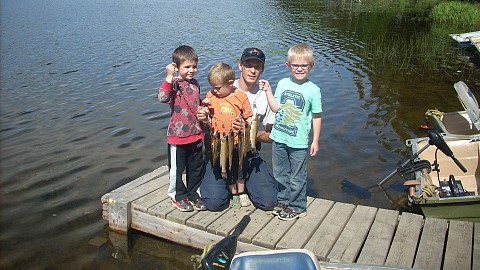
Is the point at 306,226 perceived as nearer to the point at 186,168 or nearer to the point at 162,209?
the point at 186,168

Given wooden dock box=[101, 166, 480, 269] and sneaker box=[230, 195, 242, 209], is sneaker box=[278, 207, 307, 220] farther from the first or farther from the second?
sneaker box=[230, 195, 242, 209]

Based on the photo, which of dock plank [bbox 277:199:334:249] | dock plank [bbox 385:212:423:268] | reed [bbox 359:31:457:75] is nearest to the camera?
dock plank [bbox 385:212:423:268]

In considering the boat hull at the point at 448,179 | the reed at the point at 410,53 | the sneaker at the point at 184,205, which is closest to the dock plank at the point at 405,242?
the boat hull at the point at 448,179

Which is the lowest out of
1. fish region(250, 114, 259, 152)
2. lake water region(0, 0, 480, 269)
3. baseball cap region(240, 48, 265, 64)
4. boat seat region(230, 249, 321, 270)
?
lake water region(0, 0, 480, 269)

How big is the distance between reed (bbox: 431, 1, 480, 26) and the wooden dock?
26653 millimetres

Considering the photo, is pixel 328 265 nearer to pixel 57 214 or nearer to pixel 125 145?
pixel 57 214

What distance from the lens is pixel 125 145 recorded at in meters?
9.55

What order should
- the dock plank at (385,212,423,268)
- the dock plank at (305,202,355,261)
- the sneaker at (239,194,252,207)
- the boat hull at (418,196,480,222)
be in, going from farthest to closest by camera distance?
the boat hull at (418,196,480,222), the sneaker at (239,194,252,207), the dock plank at (305,202,355,261), the dock plank at (385,212,423,268)

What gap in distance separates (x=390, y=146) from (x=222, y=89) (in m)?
6.04

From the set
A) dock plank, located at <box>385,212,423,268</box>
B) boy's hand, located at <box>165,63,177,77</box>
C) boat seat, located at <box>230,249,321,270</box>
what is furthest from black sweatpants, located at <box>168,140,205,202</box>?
dock plank, located at <box>385,212,423,268</box>

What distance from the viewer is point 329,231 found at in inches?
202

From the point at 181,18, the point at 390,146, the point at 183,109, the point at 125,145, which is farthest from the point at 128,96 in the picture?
the point at 181,18

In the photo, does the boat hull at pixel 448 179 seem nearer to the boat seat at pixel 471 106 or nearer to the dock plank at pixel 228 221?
the boat seat at pixel 471 106

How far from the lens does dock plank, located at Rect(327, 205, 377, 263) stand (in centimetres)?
466
